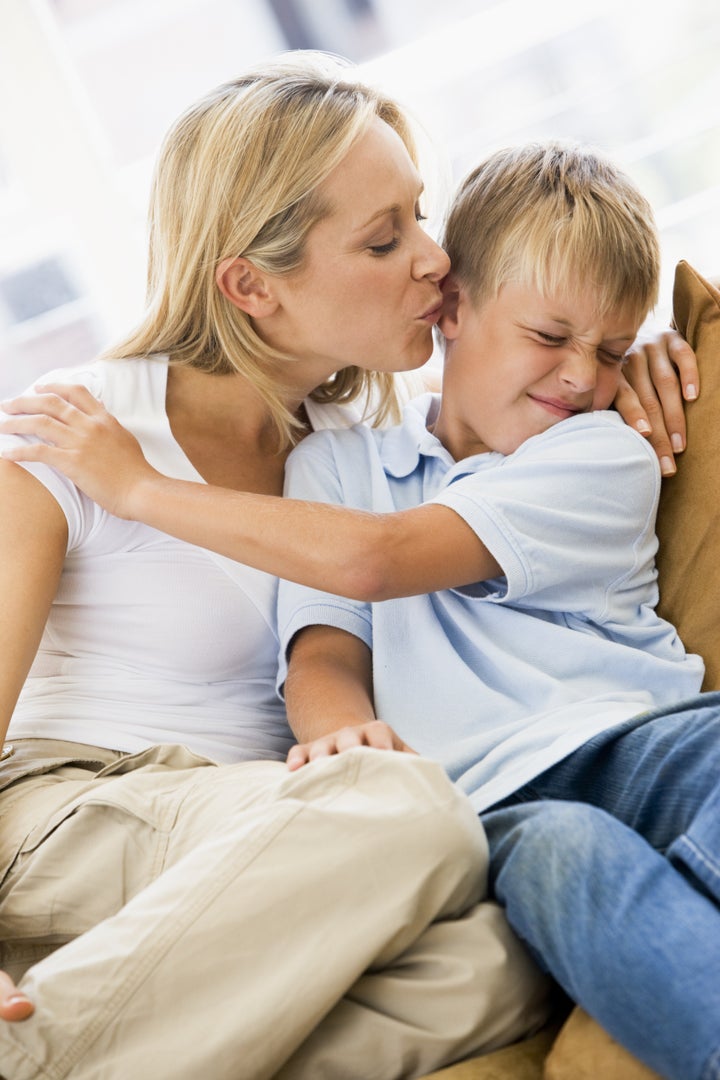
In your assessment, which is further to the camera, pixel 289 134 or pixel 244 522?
pixel 289 134

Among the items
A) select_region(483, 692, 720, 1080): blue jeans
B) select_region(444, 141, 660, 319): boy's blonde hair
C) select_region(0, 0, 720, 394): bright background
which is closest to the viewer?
select_region(483, 692, 720, 1080): blue jeans

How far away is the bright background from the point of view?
2900 mm

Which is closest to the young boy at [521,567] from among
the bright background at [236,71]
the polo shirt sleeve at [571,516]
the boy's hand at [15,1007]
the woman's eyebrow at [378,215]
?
the polo shirt sleeve at [571,516]

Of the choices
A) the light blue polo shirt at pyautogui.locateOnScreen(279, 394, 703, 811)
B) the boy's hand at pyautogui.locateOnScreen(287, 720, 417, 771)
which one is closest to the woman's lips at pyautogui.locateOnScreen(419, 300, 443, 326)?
the light blue polo shirt at pyautogui.locateOnScreen(279, 394, 703, 811)

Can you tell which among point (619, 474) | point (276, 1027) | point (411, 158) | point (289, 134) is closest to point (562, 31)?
point (411, 158)

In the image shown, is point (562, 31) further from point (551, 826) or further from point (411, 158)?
point (551, 826)

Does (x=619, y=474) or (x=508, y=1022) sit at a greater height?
(x=619, y=474)

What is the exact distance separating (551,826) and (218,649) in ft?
1.76

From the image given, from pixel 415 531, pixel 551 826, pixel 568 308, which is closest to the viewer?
pixel 551 826

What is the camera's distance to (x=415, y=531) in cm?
121

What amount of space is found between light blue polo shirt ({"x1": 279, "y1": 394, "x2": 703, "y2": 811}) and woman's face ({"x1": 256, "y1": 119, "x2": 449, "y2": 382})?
220mm

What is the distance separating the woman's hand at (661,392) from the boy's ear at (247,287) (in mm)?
456

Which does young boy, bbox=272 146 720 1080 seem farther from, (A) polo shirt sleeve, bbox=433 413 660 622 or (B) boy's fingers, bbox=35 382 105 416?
(B) boy's fingers, bbox=35 382 105 416

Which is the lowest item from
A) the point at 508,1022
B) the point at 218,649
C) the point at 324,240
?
the point at 508,1022
